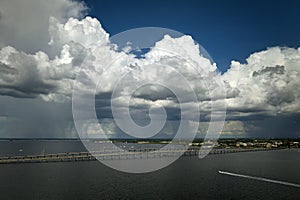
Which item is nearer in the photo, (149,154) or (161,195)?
(161,195)

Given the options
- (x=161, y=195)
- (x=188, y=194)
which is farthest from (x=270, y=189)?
(x=161, y=195)

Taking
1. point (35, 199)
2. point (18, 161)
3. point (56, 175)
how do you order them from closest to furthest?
point (35, 199)
point (56, 175)
point (18, 161)

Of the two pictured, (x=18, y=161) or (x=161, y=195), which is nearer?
(x=161, y=195)

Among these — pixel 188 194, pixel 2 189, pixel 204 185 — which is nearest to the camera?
pixel 188 194

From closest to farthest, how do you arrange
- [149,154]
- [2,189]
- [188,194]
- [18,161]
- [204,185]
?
[188,194] → [2,189] → [204,185] → [18,161] → [149,154]

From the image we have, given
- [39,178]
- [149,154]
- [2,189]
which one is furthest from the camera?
[149,154]

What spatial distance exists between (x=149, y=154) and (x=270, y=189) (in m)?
116

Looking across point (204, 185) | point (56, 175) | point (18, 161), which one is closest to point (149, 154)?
point (18, 161)

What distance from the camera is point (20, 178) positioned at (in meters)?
87.8

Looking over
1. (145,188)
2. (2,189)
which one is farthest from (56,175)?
(145,188)

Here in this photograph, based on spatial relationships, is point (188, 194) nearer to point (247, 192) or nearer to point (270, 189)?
point (247, 192)

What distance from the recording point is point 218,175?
97.0m

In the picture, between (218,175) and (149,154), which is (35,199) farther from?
(149,154)

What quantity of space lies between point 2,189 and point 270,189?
229 feet
